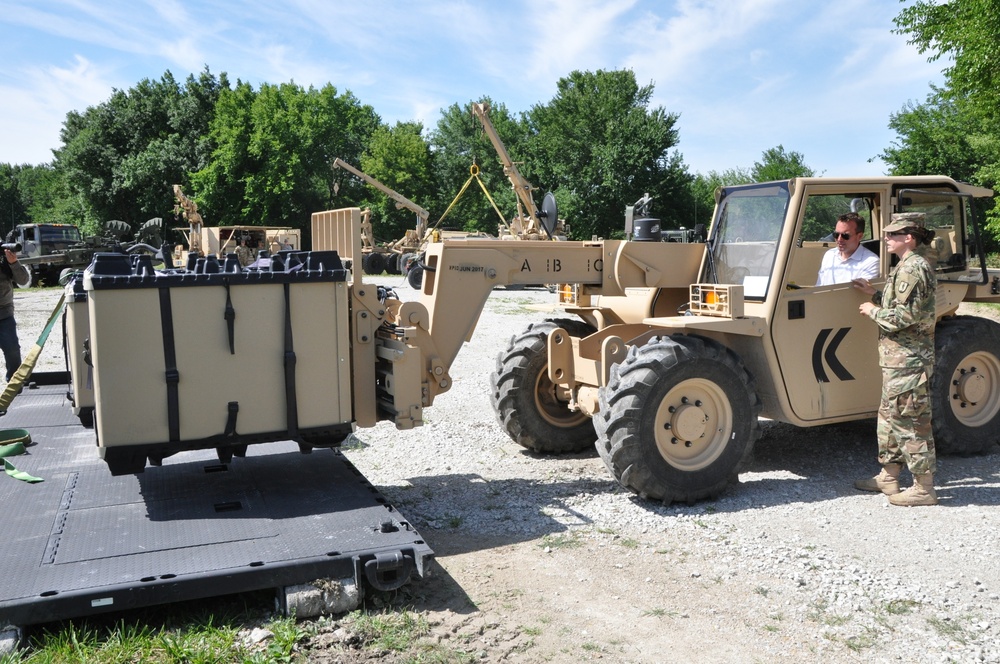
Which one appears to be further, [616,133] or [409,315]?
[616,133]

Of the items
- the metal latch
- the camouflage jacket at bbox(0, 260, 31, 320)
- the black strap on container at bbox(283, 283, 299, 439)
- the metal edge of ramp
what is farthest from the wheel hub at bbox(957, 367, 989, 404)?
the camouflage jacket at bbox(0, 260, 31, 320)

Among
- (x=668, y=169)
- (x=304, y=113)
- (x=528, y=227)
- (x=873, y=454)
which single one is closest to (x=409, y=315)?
(x=873, y=454)

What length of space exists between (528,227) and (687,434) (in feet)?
73.6

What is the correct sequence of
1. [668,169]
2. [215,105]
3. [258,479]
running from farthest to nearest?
[215,105], [668,169], [258,479]

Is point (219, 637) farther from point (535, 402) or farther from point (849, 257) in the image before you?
point (849, 257)

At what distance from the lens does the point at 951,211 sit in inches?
274

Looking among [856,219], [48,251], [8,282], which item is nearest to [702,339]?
[856,219]

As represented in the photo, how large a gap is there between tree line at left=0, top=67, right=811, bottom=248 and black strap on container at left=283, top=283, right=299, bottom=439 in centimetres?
4175

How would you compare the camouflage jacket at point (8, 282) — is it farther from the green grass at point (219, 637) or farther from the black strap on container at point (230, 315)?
the green grass at point (219, 637)

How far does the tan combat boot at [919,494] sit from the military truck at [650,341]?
2.40ft

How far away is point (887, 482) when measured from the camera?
242 inches

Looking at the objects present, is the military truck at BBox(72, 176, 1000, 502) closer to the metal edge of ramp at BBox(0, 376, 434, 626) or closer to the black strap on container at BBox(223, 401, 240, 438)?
the black strap on container at BBox(223, 401, 240, 438)

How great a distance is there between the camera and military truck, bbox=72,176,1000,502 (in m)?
4.93

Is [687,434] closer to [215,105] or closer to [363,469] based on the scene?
[363,469]
